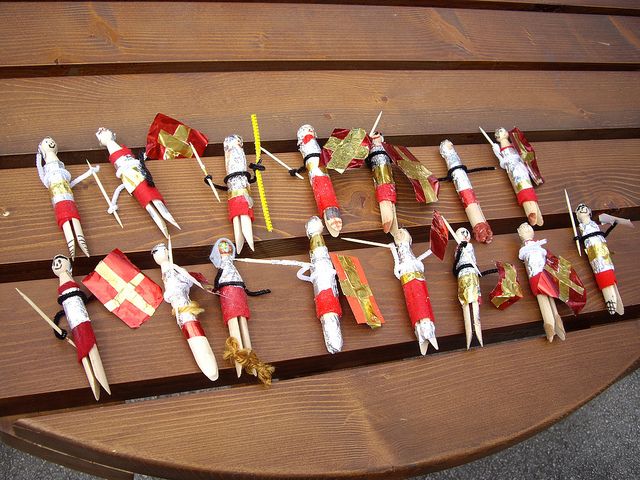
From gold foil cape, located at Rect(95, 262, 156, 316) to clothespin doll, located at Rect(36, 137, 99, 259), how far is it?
0.05m

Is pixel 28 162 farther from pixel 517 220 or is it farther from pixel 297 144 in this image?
pixel 517 220

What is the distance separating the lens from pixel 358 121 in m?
1.39

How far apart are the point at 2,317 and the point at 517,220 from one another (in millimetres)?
1115

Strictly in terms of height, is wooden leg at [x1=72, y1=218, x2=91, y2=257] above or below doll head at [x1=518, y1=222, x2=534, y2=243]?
above

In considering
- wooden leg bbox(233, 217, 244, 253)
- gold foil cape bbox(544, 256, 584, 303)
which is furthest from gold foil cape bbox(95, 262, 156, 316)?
gold foil cape bbox(544, 256, 584, 303)

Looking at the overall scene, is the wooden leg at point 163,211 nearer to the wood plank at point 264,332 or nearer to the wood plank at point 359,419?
the wood plank at point 264,332

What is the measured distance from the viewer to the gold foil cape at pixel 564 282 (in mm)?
1193

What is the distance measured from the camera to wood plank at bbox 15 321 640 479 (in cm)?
89

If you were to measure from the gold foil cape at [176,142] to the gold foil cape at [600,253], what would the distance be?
0.94 meters

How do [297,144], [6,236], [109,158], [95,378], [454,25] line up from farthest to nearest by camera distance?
[454,25], [297,144], [109,158], [6,236], [95,378]

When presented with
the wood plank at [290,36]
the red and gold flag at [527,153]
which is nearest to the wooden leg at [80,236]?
the wood plank at [290,36]

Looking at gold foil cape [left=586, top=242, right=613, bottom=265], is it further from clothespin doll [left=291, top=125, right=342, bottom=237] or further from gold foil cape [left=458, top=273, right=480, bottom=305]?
clothespin doll [left=291, top=125, right=342, bottom=237]

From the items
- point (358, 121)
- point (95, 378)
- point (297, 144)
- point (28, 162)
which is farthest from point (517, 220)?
point (28, 162)

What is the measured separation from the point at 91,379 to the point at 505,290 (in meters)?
0.81
